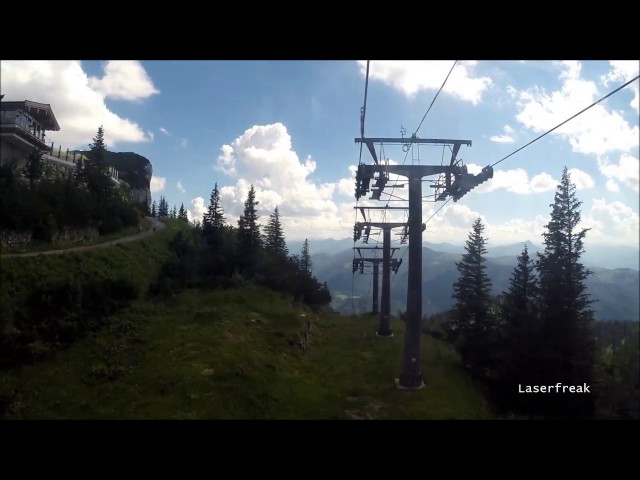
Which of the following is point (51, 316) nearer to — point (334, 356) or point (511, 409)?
point (334, 356)

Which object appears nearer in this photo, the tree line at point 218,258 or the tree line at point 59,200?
the tree line at point 59,200

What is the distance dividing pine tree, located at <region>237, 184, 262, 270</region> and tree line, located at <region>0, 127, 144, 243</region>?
24.3ft

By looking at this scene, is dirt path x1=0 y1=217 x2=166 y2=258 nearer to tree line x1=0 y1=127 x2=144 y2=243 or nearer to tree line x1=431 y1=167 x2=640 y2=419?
tree line x1=0 y1=127 x2=144 y2=243

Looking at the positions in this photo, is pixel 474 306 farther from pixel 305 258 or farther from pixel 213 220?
pixel 305 258

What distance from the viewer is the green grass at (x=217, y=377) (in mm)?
9211

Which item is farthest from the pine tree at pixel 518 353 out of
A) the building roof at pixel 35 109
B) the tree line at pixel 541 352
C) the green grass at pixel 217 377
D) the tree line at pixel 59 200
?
the building roof at pixel 35 109

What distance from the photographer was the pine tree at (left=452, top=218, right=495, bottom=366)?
1513 cm

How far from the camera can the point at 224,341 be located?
45.7 ft

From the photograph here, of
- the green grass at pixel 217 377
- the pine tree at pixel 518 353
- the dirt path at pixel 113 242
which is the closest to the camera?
the green grass at pixel 217 377

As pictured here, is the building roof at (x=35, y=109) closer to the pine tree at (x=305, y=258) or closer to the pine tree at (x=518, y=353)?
the pine tree at (x=518, y=353)

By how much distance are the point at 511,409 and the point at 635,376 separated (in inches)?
255

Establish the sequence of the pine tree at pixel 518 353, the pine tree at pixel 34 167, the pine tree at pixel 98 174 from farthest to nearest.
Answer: the pine tree at pixel 98 174
the pine tree at pixel 34 167
the pine tree at pixel 518 353

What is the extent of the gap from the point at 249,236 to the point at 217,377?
19.1 meters
